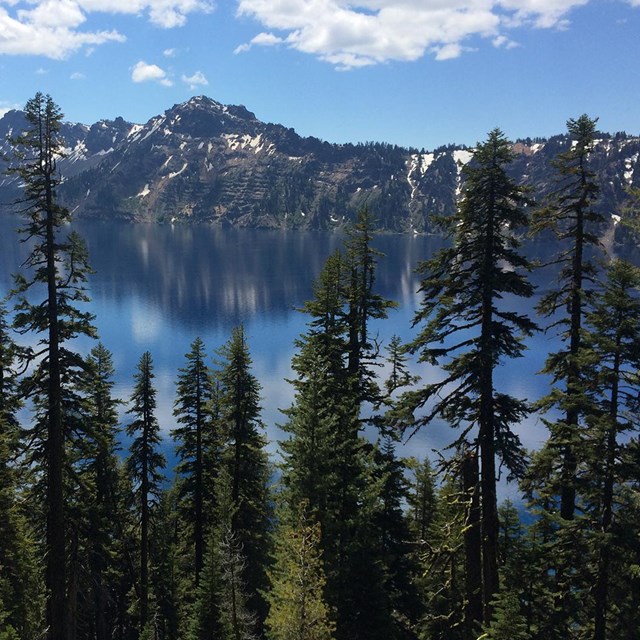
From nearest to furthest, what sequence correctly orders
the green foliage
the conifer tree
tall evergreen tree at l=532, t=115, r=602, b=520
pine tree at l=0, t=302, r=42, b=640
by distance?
the green foliage < tall evergreen tree at l=532, t=115, r=602, b=520 < pine tree at l=0, t=302, r=42, b=640 < the conifer tree

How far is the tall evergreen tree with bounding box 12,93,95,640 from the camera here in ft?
52.2

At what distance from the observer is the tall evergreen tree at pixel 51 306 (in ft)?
52.2

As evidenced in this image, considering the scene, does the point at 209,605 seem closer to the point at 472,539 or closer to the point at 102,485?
the point at 102,485

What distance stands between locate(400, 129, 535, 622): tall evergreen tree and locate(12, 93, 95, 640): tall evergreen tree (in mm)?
10169

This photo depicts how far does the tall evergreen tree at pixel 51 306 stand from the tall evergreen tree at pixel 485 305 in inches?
400

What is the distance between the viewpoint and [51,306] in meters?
16.7

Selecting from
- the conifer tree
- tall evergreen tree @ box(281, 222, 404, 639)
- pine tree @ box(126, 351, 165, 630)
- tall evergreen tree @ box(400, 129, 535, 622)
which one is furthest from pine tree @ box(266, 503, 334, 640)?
pine tree @ box(126, 351, 165, 630)

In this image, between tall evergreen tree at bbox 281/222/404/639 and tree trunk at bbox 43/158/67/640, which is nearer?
tree trunk at bbox 43/158/67/640

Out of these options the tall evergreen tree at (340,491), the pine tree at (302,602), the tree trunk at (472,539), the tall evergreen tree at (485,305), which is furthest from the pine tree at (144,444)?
the tall evergreen tree at (485,305)

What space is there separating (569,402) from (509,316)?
Result: 11.0 feet

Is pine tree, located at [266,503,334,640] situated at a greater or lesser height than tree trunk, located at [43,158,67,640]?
lesser

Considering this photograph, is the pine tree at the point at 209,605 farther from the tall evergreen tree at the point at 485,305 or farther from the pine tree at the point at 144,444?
the tall evergreen tree at the point at 485,305

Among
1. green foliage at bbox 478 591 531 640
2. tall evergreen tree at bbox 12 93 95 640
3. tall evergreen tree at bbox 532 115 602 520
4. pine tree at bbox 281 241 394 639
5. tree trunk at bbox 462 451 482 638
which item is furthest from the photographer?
pine tree at bbox 281 241 394 639

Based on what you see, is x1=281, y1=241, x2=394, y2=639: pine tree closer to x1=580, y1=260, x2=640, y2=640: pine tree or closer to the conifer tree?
x1=580, y1=260, x2=640, y2=640: pine tree
